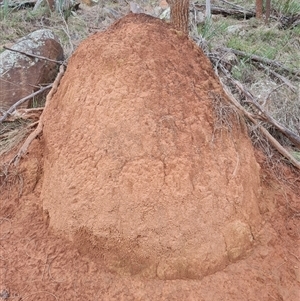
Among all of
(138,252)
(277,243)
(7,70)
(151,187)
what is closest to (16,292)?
(138,252)

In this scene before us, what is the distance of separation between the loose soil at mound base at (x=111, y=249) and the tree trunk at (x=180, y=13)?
41 cm

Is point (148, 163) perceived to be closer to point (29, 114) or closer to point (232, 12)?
point (29, 114)

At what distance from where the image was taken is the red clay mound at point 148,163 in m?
1.97

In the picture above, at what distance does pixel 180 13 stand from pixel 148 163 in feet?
3.48

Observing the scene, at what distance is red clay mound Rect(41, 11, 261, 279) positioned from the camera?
1973 mm

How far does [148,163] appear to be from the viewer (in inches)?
81.1

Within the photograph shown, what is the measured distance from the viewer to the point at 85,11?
20.7 ft

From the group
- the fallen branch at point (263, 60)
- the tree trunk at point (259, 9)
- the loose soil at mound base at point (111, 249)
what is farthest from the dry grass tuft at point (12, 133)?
the tree trunk at point (259, 9)

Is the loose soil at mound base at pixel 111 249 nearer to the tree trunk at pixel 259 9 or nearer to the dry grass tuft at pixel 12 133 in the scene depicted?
the dry grass tuft at pixel 12 133

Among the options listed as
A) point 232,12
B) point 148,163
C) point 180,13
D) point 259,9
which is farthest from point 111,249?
point 232,12

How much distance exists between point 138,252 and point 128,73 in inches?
31.9

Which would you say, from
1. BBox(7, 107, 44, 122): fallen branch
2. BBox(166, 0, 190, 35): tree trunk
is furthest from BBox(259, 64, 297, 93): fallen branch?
BBox(7, 107, 44, 122): fallen branch

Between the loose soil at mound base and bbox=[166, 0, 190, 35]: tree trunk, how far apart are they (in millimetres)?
406

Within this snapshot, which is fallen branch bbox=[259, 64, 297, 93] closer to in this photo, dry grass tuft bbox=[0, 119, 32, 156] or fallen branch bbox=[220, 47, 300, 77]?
fallen branch bbox=[220, 47, 300, 77]
